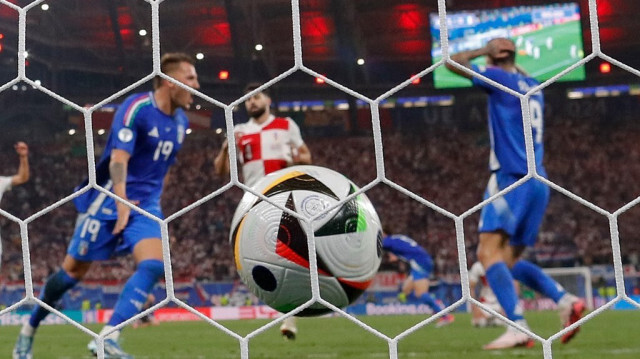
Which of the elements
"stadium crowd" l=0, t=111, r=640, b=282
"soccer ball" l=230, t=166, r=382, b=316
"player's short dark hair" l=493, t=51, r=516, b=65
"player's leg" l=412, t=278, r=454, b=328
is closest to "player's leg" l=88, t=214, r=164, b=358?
"soccer ball" l=230, t=166, r=382, b=316

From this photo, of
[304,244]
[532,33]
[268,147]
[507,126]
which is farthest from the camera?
[532,33]

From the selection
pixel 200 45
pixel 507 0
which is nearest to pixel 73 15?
pixel 200 45

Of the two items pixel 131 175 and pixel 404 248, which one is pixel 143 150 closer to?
pixel 131 175

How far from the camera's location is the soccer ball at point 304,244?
1391 millimetres

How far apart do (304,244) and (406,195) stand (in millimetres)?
7583

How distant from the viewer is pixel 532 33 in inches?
412

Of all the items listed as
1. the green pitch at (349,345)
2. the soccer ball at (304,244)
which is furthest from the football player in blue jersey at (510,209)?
the soccer ball at (304,244)

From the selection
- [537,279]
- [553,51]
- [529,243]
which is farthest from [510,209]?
[553,51]

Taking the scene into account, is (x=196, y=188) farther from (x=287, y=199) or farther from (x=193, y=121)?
(x=287, y=199)

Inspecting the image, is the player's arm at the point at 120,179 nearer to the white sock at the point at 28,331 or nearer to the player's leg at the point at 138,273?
the player's leg at the point at 138,273

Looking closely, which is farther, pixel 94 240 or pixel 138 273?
pixel 94 240

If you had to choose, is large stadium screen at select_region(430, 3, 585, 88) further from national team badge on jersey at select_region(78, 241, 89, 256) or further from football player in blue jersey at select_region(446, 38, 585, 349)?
national team badge on jersey at select_region(78, 241, 89, 256)

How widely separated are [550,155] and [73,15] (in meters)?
5.66

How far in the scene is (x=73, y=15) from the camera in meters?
10.6
